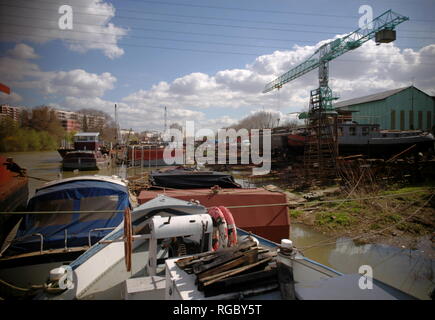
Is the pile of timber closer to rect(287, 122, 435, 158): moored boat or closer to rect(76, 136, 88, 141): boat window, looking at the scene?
rect(287, 122, 435, 158): moored boat

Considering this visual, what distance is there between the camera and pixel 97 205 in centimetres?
566

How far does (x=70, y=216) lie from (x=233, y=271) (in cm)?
455

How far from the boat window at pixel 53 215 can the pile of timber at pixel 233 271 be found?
3.91 metres

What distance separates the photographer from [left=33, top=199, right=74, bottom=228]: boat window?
202 inches

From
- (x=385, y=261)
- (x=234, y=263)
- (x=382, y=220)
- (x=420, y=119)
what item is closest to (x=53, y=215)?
(x=234, y=263)

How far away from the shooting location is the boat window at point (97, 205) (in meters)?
5.39

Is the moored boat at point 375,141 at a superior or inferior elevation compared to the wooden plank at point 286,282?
superior

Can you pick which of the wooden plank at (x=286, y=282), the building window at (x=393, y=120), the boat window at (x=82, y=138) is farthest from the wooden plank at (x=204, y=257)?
the building window at (x=393, y=120)

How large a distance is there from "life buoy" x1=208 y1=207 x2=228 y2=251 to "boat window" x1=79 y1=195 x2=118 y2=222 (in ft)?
10.3

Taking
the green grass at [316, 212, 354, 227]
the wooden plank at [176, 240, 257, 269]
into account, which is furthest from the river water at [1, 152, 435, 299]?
the wooden plank at [176, 240, 257, 269]

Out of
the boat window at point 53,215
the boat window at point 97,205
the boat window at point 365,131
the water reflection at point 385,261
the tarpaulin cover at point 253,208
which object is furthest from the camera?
the boat window at point 365,131

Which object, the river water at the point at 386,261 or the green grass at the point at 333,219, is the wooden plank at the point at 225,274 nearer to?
the river water at the point at 386,261
